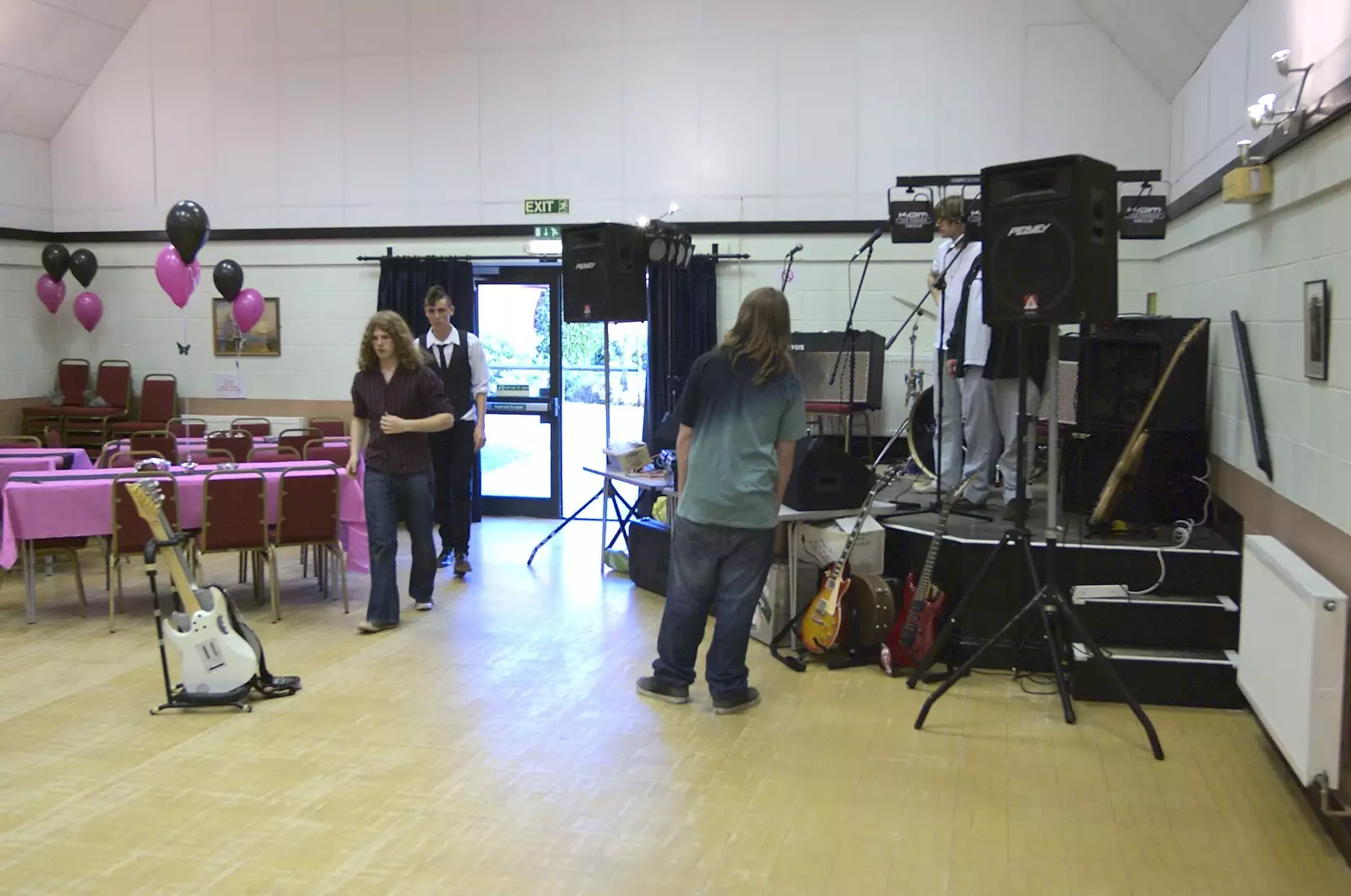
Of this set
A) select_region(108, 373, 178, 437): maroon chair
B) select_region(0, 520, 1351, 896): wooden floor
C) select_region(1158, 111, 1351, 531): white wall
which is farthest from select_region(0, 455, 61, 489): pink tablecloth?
select_region(1158, 111, 1351, 531): white wall

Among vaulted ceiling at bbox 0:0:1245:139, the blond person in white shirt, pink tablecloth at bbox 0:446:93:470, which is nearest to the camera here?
the blond person in white shirt

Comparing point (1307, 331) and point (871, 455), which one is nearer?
point (1307, 331)

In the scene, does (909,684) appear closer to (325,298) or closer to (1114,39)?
(1114,39)

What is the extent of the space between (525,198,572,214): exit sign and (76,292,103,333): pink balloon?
421 cm

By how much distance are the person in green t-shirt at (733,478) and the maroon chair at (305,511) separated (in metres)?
2.44

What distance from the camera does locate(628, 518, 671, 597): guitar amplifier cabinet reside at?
6.67 metres

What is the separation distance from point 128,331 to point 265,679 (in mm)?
6754

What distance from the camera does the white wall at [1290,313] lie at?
12.4 feet

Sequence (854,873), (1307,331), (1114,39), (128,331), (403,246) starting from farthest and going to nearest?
1. (128,331)
2. (403,246)
3. (1114,39)
4. (1307,331)
5. (854,873)

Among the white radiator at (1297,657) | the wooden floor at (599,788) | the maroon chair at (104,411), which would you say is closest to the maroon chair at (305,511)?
the wooden floor at (599,788)

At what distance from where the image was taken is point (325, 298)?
9.77 metres


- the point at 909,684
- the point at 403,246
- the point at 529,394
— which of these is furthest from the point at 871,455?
the point at 403,246

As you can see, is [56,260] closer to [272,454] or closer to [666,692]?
[272,454]

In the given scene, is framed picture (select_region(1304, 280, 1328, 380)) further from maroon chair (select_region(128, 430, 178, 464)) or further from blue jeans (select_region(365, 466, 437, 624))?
maroon chair (select_region(128, 430, 178, 464))
